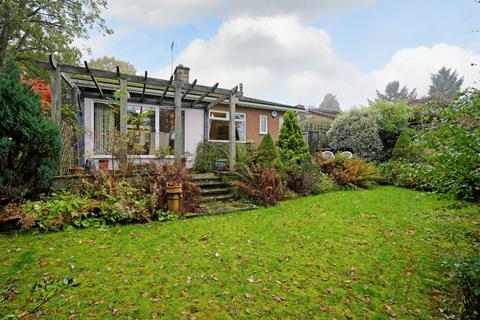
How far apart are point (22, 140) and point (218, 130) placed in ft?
25.8

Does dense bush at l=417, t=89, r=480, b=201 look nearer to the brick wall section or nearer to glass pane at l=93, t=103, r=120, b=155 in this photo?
glass pane at l=93, t=103, r=120, b=155

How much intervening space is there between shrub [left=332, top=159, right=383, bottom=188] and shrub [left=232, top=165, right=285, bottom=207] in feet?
9.74

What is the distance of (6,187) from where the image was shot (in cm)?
455

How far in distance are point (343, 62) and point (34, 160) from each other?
886 inches

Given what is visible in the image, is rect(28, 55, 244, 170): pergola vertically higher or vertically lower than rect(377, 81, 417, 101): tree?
lower

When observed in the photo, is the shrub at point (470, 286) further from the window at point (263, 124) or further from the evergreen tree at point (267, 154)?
the window at point (263, 124)

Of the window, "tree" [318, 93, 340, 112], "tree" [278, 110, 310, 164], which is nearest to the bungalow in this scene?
the window

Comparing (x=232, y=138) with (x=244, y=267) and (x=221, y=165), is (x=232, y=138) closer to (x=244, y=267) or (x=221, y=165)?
(x=221, y=165)

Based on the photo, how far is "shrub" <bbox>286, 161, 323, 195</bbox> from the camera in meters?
8.30

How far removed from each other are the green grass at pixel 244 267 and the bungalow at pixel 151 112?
11.0ft

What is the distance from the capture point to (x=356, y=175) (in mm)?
9516

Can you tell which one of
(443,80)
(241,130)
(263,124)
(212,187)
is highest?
(443,80)

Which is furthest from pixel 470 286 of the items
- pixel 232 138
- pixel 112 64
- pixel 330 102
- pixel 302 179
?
pixel 330 102

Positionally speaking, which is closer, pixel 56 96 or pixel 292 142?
pixel 56 96
